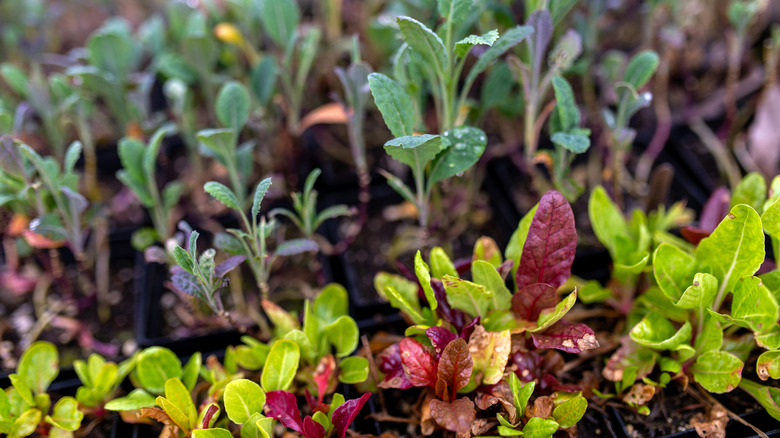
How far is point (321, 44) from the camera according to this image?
1564mm

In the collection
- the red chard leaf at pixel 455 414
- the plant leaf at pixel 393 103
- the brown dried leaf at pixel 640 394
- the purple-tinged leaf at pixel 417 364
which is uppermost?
the plant leaf at pixel 393 103

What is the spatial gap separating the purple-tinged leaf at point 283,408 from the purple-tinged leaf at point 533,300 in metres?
0.36

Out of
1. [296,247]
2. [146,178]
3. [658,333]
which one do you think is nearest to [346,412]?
[296,247]

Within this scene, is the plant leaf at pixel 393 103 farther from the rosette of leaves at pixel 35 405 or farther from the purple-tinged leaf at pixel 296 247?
the rosette of leaves at pixel 35 405

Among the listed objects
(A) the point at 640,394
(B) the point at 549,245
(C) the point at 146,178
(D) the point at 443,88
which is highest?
(D) the point at 443,88

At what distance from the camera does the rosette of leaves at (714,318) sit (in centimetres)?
84

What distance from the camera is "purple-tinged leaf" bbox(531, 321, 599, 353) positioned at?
0.83 meters

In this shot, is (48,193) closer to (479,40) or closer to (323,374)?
(323,374)

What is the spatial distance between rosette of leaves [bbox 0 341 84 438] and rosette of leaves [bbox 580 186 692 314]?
2.77 feet

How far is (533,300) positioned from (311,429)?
37cm

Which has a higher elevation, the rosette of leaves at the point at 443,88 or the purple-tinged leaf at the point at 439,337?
the rosette of leaves at the point at 443,88

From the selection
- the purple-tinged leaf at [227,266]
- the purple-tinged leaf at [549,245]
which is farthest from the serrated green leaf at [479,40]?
the purple-tinged leaf at [227,266]

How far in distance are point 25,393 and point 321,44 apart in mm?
1038

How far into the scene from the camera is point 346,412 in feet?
2.77
